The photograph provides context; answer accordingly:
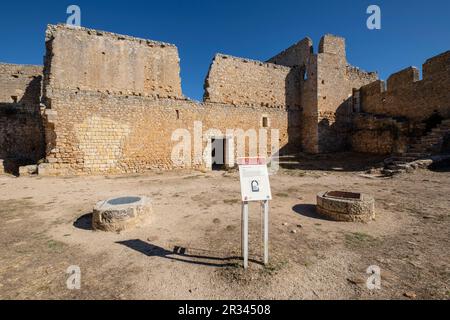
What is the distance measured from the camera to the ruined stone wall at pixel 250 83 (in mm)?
14055

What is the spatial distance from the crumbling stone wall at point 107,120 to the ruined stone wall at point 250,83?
579 mm

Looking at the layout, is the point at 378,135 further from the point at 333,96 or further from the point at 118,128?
the point at 118,128

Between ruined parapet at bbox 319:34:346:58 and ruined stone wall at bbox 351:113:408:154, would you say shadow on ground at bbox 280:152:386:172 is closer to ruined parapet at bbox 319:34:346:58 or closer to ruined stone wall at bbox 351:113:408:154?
ruined stone wall at bbox 351:113:408:154

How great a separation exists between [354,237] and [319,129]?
13006 mm

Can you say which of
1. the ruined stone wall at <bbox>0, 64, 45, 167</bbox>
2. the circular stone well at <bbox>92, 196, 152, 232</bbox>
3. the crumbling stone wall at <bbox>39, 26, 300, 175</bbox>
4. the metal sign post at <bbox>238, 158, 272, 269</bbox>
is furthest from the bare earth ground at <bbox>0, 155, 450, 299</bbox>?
the ruined stone wall at <bbox>0, 64, 45, 167</bbox>

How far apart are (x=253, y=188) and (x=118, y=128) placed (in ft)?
35.3

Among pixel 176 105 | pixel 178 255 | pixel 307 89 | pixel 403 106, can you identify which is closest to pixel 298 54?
pixel 307 89

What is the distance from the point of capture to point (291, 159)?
14.7 m

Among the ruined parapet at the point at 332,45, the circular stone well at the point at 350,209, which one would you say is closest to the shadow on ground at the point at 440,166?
the circular stone well at the point at 350,209

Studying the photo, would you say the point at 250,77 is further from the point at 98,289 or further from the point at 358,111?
the point at 98,289

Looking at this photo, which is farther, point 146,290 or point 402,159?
point 402,159

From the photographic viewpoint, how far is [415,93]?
13.2 meters

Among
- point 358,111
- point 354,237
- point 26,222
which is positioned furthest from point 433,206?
point 358,111

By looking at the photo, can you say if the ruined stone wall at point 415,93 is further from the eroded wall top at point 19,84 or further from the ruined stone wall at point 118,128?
the eroded wall top at point 19,84
